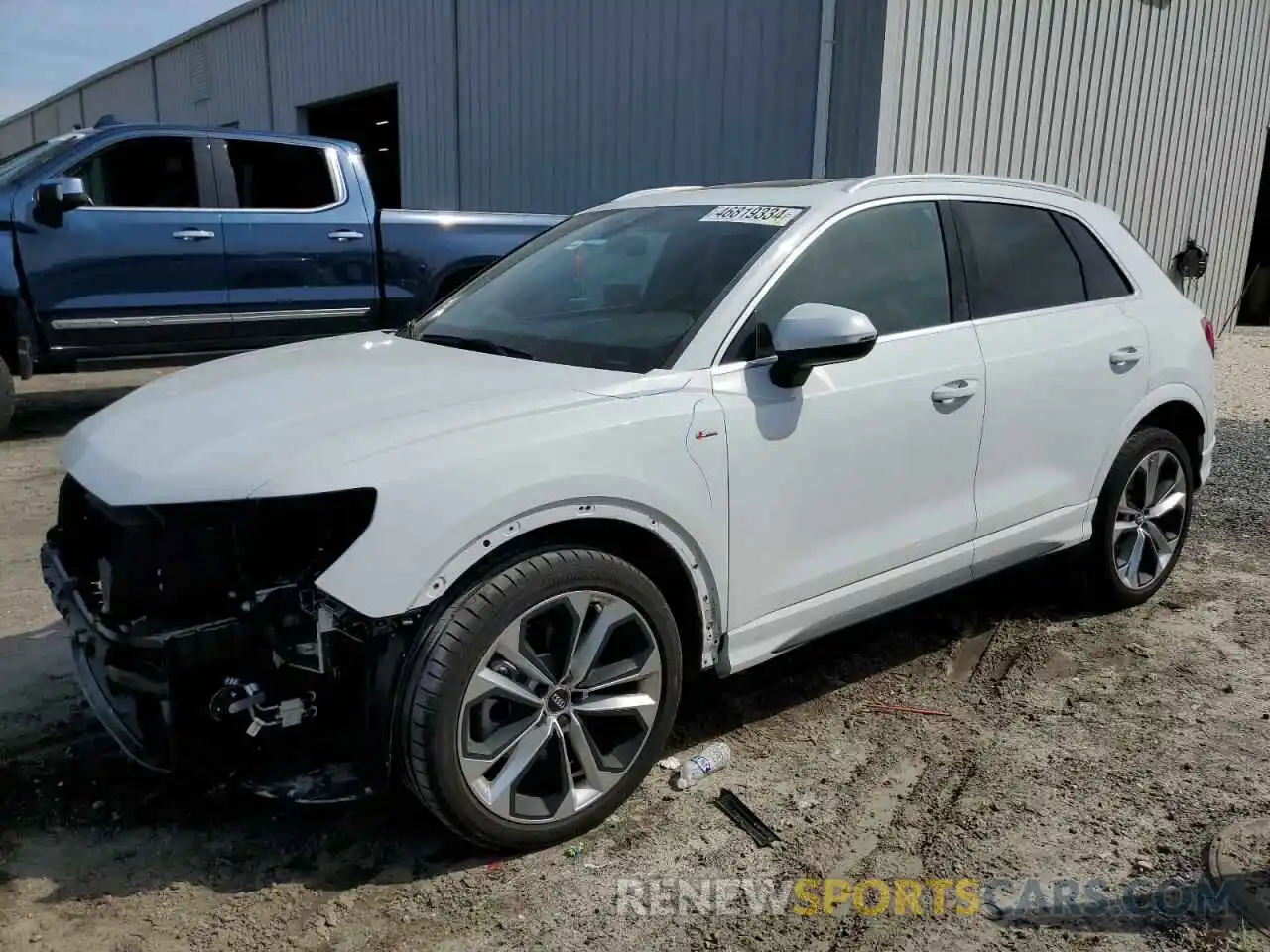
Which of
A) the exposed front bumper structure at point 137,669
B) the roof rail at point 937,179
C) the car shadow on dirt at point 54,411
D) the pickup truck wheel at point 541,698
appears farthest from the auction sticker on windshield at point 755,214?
the car shadow on dirt at point 54,411

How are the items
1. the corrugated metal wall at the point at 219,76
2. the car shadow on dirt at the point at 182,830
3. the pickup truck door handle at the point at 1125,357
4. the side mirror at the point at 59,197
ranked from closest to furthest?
the car shadow on dirt at the point at 182,830
the pickup truck door handle at the point at 1125,357
the side mirror at the point at 59,197
the corrugated metal wall at the point at 219,76

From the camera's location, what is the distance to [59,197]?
263 inches

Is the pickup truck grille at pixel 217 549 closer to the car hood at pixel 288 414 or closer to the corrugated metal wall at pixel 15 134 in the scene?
the car hood at pixel 288 414

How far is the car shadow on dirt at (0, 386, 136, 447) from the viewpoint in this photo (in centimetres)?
760

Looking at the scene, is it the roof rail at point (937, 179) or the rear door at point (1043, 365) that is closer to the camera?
the roof rail at point (937, 179)

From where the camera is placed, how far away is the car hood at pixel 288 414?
2461 millimetres

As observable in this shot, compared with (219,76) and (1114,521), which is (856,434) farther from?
(219,76)

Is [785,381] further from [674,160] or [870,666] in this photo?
[674,160]

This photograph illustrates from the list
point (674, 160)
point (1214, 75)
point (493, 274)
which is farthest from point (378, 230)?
point (1214, 75)

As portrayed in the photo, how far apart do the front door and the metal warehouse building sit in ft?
17.6

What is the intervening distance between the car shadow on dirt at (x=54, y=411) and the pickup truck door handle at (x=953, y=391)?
590 cm

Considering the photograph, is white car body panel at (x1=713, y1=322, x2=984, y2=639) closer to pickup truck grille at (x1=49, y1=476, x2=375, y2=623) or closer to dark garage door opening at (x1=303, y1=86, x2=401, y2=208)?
pickup truck grille at (x1=49, y1=476, x2=375, y2=623)

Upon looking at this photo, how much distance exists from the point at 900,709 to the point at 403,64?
13.3m

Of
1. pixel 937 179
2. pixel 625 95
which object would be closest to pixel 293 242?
pixel 625 95
